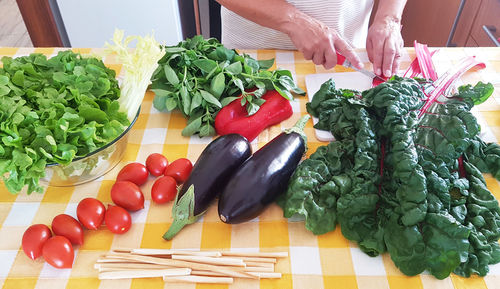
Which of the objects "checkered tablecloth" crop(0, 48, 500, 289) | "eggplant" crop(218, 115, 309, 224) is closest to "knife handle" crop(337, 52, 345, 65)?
"checkered tablecloth" crop(0, 48, 500, 289)

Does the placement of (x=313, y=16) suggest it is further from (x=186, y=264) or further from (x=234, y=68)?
(x=186, y=264)

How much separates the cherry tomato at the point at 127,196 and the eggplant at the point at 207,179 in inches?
3.9

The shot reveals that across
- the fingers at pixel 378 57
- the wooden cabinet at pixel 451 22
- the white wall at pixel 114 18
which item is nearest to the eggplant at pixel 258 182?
the fingers at pixel 378 57

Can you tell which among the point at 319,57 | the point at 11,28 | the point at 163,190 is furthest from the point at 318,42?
the point at 11,28

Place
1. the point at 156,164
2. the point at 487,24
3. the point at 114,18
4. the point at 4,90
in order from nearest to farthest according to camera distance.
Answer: the point at 4,90 → the point at 156,164 → the point at 487,24 → the point at 114,18

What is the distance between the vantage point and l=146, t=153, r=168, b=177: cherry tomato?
3.55ft

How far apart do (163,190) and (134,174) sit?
10cm

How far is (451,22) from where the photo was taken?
259 centimetres

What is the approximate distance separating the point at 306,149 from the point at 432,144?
0.32 metres

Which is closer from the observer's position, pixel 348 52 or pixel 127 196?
pixel 127 196

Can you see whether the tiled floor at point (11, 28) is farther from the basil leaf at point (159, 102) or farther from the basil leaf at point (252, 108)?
the basil leaf at point (252, 108)

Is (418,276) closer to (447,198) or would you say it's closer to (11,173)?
(447,198)

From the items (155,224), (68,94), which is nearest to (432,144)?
(155,224)

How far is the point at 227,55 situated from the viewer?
1297 millimetres
